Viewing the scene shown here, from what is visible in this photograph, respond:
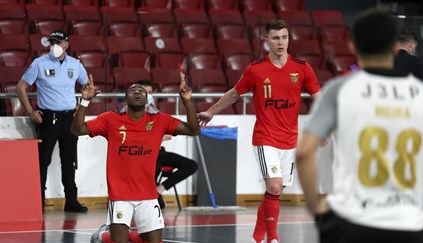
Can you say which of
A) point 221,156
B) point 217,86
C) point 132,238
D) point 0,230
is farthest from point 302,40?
point 132,238

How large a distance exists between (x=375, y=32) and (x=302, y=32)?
13474 mm

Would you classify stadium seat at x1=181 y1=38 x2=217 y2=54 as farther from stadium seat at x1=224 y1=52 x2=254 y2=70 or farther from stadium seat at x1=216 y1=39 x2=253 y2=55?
stadium seat at x1=224 y1=52 x2=254 y2=70

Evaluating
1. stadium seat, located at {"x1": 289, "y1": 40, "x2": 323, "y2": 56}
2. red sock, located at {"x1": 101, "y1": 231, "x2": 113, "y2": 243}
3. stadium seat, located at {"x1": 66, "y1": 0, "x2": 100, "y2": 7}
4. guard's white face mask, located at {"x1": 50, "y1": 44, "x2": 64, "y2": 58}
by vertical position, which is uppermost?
stadium seat, located at {"x1": 66, "y1": 0, "x2": 100, "y2": 7}

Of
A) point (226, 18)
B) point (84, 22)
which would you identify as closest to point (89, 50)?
point (84, 22)

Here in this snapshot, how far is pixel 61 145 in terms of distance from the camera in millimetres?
14023

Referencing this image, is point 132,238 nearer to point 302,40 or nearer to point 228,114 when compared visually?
point 228,114

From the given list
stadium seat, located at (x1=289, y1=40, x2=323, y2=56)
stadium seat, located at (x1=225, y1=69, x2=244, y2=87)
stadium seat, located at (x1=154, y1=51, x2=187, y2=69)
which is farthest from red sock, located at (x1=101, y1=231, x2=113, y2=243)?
stadium seat, located at (x1=289, y1=40, x2=323, y2=56)

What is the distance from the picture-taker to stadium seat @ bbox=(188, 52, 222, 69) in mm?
16391

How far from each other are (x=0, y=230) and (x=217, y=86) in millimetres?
4959

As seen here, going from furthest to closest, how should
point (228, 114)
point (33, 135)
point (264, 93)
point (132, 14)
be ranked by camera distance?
point (132, 14) → point (228, 114) → point (33, 135) → point (264, 93)

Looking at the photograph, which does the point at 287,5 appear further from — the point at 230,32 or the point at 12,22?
the point at 12,22

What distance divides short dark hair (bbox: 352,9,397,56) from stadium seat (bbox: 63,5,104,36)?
1213 centimetres

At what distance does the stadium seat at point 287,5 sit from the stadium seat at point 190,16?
203cm

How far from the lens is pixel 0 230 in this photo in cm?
1209
